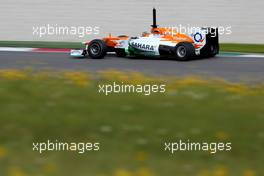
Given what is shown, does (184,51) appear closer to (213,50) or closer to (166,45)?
A: (166,45)

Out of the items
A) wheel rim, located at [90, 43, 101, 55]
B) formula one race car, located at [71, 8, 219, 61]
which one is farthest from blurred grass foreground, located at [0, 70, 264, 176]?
wheel rim, located at [90, 43, 101, 55]

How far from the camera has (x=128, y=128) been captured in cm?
696

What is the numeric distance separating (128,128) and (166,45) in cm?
1112

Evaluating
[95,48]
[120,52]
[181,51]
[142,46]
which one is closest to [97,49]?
[95,48]

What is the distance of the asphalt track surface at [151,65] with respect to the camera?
587 inches

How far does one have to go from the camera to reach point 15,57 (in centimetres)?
1880

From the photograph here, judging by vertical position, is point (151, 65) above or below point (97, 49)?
below

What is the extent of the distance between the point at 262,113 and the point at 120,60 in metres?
10.9

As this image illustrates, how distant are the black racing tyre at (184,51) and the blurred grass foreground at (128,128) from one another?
845cm

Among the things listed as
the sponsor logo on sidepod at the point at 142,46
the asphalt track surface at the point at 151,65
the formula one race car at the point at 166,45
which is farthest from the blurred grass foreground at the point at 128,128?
the sponsor logo on sidepod at the point at 142,46

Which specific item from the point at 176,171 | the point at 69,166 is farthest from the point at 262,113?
the point at 69,166

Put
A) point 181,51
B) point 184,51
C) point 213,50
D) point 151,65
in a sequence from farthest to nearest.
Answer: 1. point 213,50
2. point 181,51
3. point 184,51
4. point 151,65

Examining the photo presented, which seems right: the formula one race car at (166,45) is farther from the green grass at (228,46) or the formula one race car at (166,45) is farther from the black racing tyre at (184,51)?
the green grass at (228,46)

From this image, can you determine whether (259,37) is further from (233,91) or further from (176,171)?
(176,171)
